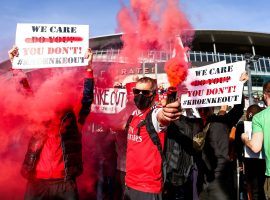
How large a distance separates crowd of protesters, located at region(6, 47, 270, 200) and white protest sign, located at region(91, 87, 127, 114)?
1.91 m

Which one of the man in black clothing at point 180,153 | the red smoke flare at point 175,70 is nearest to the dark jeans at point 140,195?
the man in black clothing at point 180,153

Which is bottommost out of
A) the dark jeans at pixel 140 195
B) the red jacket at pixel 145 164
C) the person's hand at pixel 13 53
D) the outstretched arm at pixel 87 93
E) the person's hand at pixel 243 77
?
the dark jeans at pixel 140 195

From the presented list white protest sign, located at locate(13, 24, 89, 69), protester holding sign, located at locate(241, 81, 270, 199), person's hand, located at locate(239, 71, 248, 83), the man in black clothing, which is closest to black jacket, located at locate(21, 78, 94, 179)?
white protest sign, located at locate(13, 24, 89, 69)

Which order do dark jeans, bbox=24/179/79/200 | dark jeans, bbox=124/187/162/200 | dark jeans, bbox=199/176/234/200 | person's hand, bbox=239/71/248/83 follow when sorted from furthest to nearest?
1. person's hand, bbox=239/71/248/83
2. dark jeans, bbox=199/176/234/200
3. dark jeans, bbox=24/179/79/200
4. dark jeans, bbox=124/187/162/200

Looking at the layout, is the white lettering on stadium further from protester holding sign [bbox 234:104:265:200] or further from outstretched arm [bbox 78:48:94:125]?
protester holding sign [bbox 234:104:265:200]

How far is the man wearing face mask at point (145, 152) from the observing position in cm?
408

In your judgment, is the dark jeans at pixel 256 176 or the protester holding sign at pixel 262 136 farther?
the dark jeans at pixel 256 176

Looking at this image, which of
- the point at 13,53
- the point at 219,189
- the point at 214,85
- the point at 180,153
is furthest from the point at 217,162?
the point at 13,53

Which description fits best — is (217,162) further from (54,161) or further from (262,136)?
(54,161)

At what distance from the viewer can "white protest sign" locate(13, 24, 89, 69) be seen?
191 inches

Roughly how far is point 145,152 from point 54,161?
105 centimetres

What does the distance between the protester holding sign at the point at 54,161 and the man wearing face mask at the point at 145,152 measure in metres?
0.67

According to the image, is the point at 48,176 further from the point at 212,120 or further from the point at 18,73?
the point at 212,120

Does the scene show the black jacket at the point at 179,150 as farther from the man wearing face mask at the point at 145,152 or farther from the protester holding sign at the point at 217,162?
the man wearing face mask at the point at 145,152
